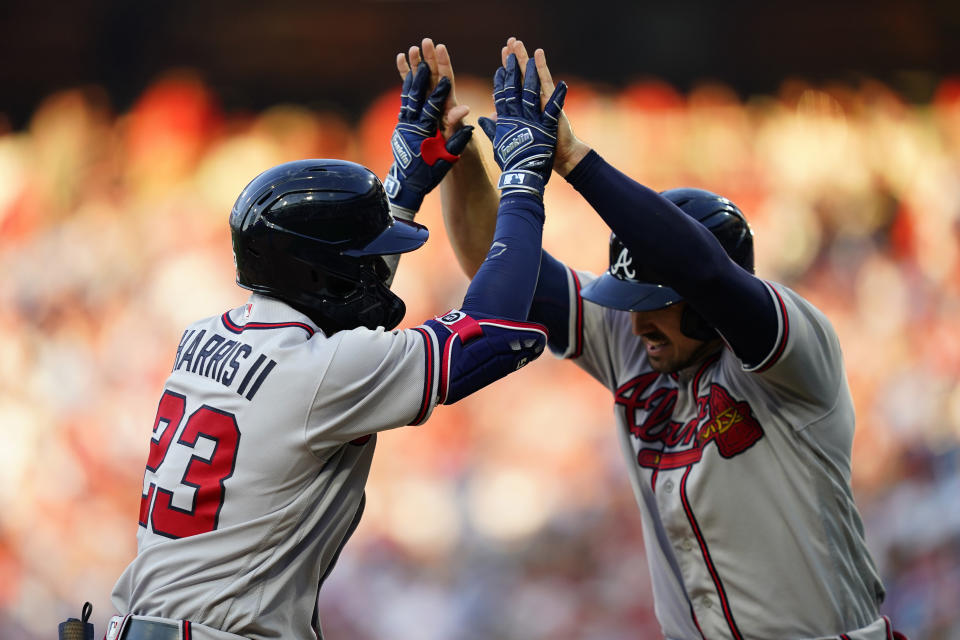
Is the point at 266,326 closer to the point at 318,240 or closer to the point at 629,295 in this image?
the point at 318,240

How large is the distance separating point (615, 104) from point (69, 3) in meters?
3.76

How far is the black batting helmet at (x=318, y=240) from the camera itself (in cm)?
228

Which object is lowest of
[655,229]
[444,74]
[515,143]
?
[655,229]

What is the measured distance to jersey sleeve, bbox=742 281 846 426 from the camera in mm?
2348

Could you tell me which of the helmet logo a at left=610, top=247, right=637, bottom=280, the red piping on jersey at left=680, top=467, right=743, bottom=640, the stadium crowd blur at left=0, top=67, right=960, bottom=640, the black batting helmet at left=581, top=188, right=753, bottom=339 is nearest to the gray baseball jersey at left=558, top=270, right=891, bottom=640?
the red piping on jersey at left=680, top=467, right=743, bottom=640

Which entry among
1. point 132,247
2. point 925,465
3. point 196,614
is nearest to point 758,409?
point 196,614

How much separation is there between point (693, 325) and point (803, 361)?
1.14 ft

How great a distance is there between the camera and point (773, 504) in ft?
8.27

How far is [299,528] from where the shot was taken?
2.17 meters

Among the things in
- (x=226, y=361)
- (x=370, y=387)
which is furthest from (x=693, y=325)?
(x=226, y=361)

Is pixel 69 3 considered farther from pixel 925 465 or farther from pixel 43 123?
pixel 925 465

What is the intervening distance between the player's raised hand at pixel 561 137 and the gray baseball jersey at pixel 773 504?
1.99ft

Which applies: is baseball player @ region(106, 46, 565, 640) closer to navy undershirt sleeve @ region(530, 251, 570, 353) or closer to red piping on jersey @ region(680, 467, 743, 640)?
navy undershirt sleeve @ region(530, 251, 570, 353)

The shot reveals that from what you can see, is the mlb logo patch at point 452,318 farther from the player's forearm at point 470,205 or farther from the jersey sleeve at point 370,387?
the player's forearm at point 470,205
